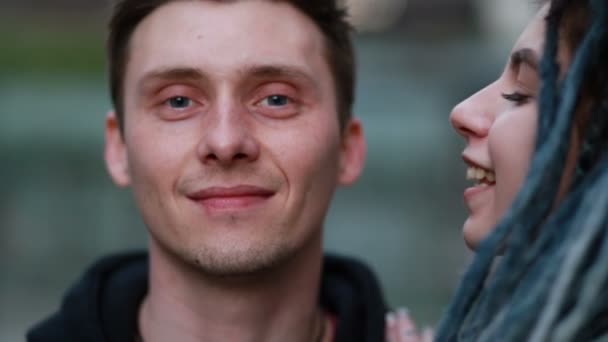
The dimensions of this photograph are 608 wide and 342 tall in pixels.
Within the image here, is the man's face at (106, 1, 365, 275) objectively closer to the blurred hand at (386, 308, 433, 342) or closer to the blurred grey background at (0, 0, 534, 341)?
the blurred hand at (386, 308, 433, 342)

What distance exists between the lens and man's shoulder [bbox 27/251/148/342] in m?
3.33

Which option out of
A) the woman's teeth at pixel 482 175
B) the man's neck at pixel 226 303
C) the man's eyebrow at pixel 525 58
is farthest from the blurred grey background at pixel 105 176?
the man's eyebrow at pixel 525 58

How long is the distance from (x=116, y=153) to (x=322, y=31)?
2.71ft

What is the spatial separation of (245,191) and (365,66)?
30.3 feet

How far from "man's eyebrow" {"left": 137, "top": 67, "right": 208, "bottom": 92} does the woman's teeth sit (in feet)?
3.08

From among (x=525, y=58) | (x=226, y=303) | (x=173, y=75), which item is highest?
(x=525, y=58)

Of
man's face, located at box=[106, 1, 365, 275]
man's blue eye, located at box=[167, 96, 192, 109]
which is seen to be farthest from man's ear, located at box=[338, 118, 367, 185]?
man's blue eye, located at box=[167, 96, 192, 109]

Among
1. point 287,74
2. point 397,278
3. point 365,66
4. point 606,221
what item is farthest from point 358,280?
point 365,66

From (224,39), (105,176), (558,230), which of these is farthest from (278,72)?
(105,176)

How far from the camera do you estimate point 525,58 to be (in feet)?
8.15

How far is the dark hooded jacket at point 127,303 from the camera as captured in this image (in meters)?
3.34

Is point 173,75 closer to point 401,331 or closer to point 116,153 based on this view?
point 116,153

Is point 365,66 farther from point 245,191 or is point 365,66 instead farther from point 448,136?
point 245,191

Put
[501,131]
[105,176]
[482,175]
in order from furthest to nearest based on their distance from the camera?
[105,176] < [482,175] < [501,131]
